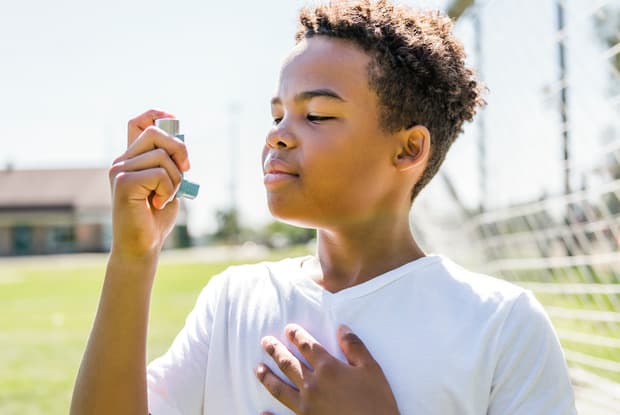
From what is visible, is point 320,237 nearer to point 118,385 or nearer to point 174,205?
point 174,205

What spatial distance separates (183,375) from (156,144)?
1.25 feet

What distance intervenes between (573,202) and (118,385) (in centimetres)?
201

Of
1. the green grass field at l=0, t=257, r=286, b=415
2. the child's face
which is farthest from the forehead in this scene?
the green grass field at l=0, t=257, r=286, b=415

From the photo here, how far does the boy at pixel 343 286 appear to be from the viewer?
105 cm

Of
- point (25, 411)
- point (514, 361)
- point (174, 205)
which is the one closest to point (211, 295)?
point (174, 205)

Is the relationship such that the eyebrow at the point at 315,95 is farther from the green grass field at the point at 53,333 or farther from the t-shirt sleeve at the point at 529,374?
the green grass field at the point at 53,333

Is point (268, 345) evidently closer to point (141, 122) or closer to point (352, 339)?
point (352, 339)

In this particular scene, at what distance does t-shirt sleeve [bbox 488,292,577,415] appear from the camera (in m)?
1.05

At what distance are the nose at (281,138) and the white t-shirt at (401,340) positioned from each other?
23cm

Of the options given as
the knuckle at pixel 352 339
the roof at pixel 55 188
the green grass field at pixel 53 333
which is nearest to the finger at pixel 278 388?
the knuckle at pixel 352 339

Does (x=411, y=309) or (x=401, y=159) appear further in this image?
(x=401, y=159)

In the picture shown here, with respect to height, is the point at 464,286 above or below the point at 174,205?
below

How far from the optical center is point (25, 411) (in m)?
3.76

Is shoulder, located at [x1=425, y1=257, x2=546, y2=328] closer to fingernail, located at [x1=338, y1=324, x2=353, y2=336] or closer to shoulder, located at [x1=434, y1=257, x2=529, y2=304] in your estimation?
shoulder, located at [x1=434, y1=257, x2=529, y2=304]
